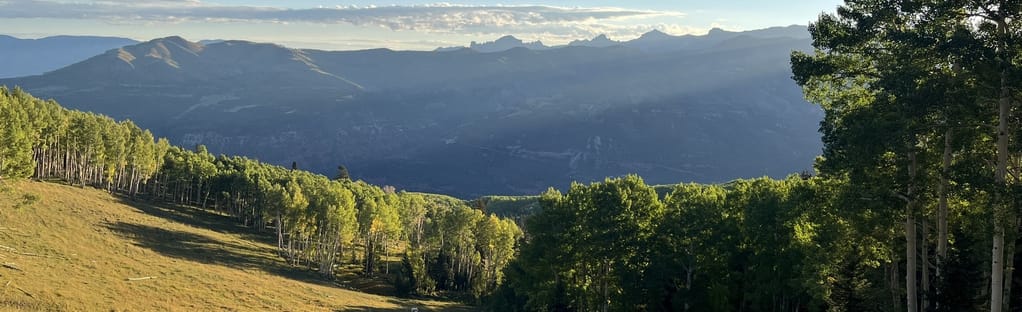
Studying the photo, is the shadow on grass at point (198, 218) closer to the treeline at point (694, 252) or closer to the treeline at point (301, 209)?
the treeline at point (301, 209)

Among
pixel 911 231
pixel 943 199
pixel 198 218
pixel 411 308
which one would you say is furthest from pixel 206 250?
pixel 943 199

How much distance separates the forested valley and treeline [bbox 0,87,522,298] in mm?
1453

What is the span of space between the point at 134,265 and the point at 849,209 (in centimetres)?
6861

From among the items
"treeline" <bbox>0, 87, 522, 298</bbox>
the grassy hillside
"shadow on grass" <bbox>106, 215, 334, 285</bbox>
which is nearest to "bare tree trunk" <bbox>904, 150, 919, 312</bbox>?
the grassy hillside

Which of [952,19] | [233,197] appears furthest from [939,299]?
[233,197]

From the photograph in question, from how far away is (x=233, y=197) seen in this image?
127875 mm

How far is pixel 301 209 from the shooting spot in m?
95.7

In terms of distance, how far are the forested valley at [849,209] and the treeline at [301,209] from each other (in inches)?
57.2

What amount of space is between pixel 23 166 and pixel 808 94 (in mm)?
81832

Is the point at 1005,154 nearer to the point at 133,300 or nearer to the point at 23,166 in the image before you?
the point at 133,300

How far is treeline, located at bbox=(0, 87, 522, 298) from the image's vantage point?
98.8m

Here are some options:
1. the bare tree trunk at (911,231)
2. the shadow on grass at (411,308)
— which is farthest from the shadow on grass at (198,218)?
the bare tree trunk at (911,231)

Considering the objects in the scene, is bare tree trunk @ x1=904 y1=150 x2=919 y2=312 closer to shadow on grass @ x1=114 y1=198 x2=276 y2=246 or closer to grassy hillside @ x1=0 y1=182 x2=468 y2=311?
grassy hillside @ x1=0 y1=182 x2=468 y2=311

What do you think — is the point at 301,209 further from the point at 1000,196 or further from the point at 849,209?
the point at 1000,196
